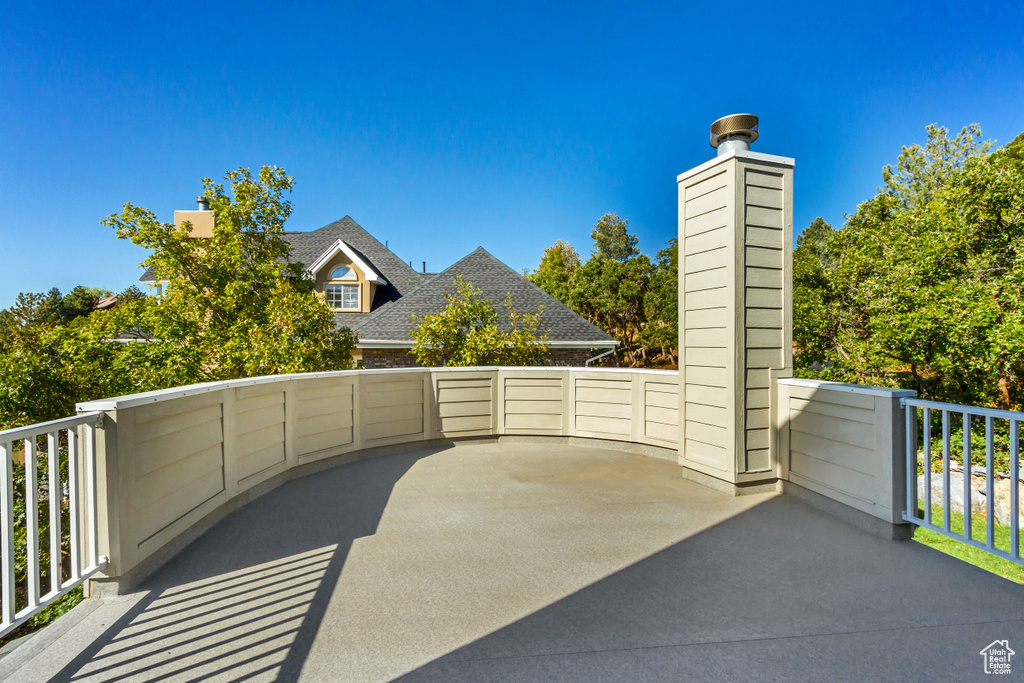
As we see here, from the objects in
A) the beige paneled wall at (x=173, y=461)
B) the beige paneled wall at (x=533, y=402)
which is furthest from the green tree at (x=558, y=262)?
the beige paneled wall at (x=173, y=461)

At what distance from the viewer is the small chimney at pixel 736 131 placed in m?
4.23

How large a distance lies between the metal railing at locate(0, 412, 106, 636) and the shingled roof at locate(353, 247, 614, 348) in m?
9.71

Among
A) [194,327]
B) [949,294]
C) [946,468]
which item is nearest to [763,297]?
[946,468]

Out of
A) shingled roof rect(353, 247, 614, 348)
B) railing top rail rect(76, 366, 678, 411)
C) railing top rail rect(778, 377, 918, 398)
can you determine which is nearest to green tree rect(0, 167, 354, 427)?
shingled roof rect(353, 247, 614, 348)

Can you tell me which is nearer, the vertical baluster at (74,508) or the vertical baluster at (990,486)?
the vertical baluster at (74,508)

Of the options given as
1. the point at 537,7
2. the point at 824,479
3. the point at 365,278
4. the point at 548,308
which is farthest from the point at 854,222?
the point at 365,278

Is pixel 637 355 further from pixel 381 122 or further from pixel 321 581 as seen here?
pixel 321 581

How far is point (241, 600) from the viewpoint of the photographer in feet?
8.31

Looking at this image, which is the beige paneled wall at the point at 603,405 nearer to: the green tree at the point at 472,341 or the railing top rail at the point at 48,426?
the green tree at the point at 472,341

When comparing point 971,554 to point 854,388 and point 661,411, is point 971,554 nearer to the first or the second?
point 854,388

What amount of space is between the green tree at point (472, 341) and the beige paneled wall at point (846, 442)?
4908 mm

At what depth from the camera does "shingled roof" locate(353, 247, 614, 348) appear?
12.7 meters

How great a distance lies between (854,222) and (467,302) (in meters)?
10.3

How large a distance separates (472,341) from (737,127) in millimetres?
5311
